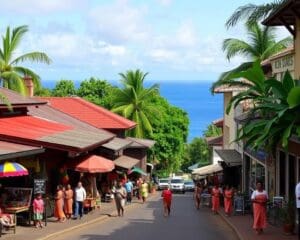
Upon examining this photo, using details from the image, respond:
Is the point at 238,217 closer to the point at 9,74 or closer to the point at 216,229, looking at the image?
the point at 216,229

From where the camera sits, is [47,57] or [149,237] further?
[47,57]

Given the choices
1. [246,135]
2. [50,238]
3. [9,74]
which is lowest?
[50,238]

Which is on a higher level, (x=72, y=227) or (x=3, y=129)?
(x=3, y=129)

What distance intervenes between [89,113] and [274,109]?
3528 centimetres

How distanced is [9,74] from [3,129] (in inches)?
850

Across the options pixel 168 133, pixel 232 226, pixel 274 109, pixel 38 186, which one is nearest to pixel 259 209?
pixel 232 226

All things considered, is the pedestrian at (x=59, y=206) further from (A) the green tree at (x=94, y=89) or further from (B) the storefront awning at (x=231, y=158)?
(A) the green tree at (x=94, y=89)

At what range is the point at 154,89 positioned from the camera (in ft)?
245

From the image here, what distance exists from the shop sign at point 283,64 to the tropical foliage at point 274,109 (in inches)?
424

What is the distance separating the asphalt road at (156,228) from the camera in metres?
22.8

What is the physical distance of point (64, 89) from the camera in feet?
288

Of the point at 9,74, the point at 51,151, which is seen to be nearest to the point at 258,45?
the point at 9,74

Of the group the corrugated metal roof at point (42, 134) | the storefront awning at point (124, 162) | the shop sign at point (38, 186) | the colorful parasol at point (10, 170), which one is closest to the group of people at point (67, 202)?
the corrugated metal roof at point (42, 134)

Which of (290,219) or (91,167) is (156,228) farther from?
(91,167)
